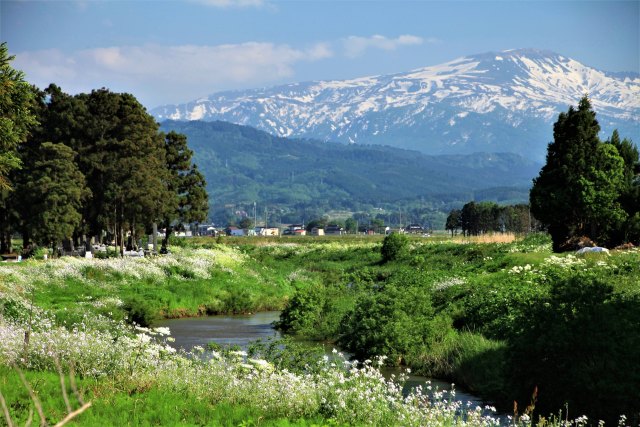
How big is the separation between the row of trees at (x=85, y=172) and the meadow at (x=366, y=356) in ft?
39.7

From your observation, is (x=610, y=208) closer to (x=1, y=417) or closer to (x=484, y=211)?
(x=1, y=417)

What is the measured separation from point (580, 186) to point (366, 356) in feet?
84.6

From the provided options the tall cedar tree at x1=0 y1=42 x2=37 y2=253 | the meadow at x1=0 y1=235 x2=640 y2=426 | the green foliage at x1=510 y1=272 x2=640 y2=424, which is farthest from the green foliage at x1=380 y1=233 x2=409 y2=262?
the green foliage at x1=510 y1=272 x2=640 y2=424

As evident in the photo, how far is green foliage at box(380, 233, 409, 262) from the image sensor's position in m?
75.4

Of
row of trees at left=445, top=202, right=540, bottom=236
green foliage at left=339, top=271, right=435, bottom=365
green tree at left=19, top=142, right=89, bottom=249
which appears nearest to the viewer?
green foliage at left=339, top=271, right=435, bottom=365

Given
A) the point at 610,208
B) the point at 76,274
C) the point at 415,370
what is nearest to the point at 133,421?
the point at 415,370

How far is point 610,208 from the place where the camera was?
51281 mm

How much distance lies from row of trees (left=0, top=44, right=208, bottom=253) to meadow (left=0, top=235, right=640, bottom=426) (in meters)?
12.1

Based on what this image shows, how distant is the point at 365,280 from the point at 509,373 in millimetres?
37951

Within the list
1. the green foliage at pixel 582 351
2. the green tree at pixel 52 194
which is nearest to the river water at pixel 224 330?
the green foliage at pixel 582 351

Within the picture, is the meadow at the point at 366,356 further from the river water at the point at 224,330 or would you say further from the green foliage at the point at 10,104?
the green foliage at the point at 10,104

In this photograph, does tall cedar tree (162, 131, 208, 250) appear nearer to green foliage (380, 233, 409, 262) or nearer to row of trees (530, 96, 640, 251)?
green foliage (380, 233, 409, 262)

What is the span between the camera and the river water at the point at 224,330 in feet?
107

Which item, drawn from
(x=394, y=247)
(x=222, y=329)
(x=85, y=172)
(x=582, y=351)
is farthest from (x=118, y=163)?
(x=582, y=351)
